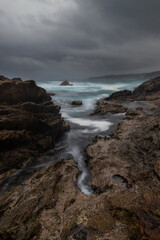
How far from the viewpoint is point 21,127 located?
898cm

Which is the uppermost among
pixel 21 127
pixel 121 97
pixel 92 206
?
pixel 121 97

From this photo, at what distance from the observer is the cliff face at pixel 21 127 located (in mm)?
7805

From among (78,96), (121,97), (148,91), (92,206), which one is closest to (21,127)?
(92,206)

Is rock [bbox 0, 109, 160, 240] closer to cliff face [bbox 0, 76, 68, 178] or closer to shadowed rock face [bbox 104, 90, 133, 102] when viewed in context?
cliff face [bbox 0, 76, 68, 178]

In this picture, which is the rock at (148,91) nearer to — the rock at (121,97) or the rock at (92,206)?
the rock at (121,97)

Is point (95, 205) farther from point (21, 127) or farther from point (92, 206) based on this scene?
point (21, 127)

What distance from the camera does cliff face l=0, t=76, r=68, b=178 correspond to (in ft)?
25.6

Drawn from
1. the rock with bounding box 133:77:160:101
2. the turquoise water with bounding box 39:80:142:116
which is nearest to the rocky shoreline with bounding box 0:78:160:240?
the turquoise water with bounding box 39:80:142:116

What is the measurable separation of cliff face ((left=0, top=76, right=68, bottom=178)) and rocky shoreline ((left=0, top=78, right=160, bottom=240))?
2.55m

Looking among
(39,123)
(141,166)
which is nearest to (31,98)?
(39,123)

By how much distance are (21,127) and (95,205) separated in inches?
272

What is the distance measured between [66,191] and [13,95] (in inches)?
384

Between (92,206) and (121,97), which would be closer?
(92,206)

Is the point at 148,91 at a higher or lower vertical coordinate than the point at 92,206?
higher
